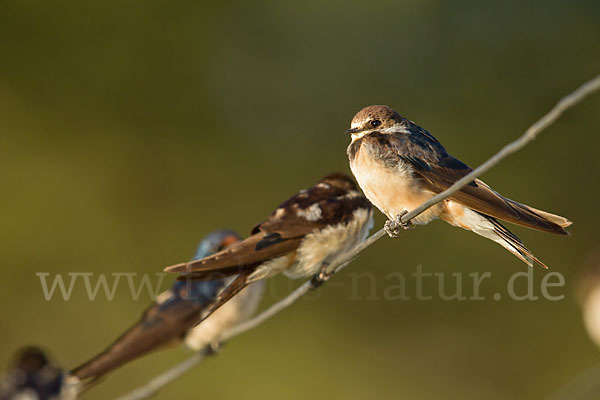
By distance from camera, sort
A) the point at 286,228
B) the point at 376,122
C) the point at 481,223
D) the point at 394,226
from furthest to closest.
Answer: the point at 286,228
the point at 376,122
the point at 481,223
the point at 394,226

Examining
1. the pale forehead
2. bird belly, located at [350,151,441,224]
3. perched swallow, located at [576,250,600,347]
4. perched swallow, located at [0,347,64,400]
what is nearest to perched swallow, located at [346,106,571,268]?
bird belly, located at [350,151,441,224]

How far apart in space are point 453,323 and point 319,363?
1844 millimetres

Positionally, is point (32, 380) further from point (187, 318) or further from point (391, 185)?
point (391, 185)

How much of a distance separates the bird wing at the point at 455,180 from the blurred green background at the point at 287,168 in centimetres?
527

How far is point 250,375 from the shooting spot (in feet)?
28.7

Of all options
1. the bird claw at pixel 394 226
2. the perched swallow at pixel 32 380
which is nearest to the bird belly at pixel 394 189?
the bird claw at pixel 394 226

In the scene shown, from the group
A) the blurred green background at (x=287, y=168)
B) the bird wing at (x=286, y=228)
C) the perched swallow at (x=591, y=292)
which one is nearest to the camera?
the bird wing at (x=286, y=228)

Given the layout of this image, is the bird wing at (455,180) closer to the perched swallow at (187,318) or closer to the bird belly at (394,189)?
the bird belly at (394,189)

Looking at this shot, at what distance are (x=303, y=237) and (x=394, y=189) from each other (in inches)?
31.7

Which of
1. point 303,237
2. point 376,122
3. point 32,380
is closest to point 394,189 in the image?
point 376,122

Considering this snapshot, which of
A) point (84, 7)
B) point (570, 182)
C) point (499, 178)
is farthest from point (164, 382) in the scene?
point (84, 7)

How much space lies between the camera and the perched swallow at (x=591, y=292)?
5.23 metres

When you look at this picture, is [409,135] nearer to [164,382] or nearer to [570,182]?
[164,382]

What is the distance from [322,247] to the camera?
418 centimetres
